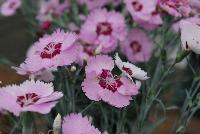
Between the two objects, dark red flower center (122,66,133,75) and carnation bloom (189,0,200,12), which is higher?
carnation bloom (189,0,200,12)

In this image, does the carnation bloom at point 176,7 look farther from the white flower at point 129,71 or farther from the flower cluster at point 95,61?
the white flower at point 129,71

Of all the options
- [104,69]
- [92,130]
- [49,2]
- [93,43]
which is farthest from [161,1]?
[49,2]

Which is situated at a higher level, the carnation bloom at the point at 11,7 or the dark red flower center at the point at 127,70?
the carnation bloom at the point at 11,7

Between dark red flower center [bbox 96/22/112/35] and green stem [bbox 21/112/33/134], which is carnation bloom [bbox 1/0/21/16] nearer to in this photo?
dark red flower center [bbox 96/22/112/35]

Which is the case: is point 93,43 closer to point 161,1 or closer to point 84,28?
point 84,28

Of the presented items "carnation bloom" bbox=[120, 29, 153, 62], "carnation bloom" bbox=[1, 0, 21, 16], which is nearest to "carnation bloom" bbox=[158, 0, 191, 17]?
"carnation bloom" bbox=[120, 29, 153, 62]

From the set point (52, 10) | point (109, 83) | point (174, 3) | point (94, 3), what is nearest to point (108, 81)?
point (109, 83)

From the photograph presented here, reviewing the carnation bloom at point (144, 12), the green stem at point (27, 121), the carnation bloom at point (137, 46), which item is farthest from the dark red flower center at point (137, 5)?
the green stem at point (27, 121)
